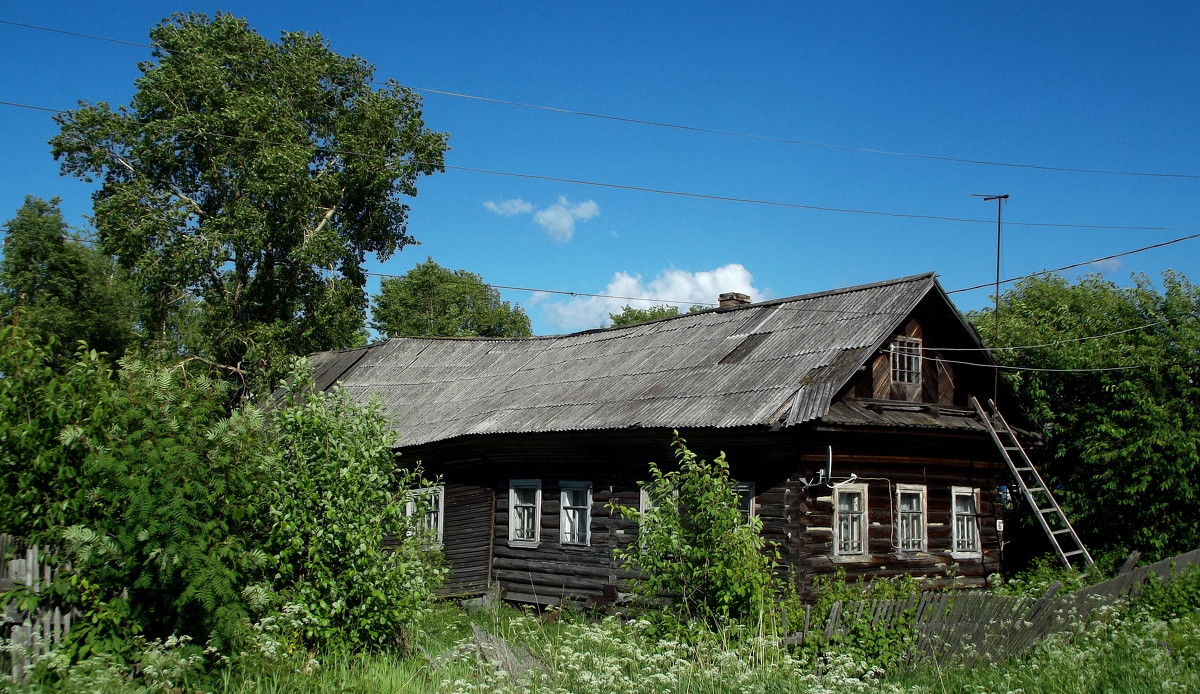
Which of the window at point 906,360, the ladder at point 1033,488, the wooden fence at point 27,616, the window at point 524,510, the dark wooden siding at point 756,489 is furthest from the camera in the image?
the window at point 524,510

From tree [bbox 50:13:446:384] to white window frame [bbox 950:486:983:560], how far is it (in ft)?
61.4

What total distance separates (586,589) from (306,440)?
7.81m

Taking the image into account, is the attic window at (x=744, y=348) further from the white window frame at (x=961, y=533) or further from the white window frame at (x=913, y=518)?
the white window frame at (x=961, y=533)

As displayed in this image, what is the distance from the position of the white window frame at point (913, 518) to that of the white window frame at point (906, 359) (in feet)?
5.61

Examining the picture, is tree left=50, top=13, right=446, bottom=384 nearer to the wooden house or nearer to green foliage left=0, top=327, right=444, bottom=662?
the wooden house

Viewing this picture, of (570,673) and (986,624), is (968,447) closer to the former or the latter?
(986,624)

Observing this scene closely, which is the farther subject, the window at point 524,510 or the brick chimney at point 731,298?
the brick chimney at point 731,298

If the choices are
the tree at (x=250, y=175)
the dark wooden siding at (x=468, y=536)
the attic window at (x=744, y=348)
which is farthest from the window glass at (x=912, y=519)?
the tree at (x=250, y=175)

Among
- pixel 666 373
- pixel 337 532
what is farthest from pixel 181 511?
pixel 666 373

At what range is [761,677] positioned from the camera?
8.41m

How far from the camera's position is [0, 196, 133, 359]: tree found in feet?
123

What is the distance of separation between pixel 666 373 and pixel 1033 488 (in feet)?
21.9

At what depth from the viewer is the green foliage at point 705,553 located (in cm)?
1014

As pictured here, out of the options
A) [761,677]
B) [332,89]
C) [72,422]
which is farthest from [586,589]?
[332,89]
